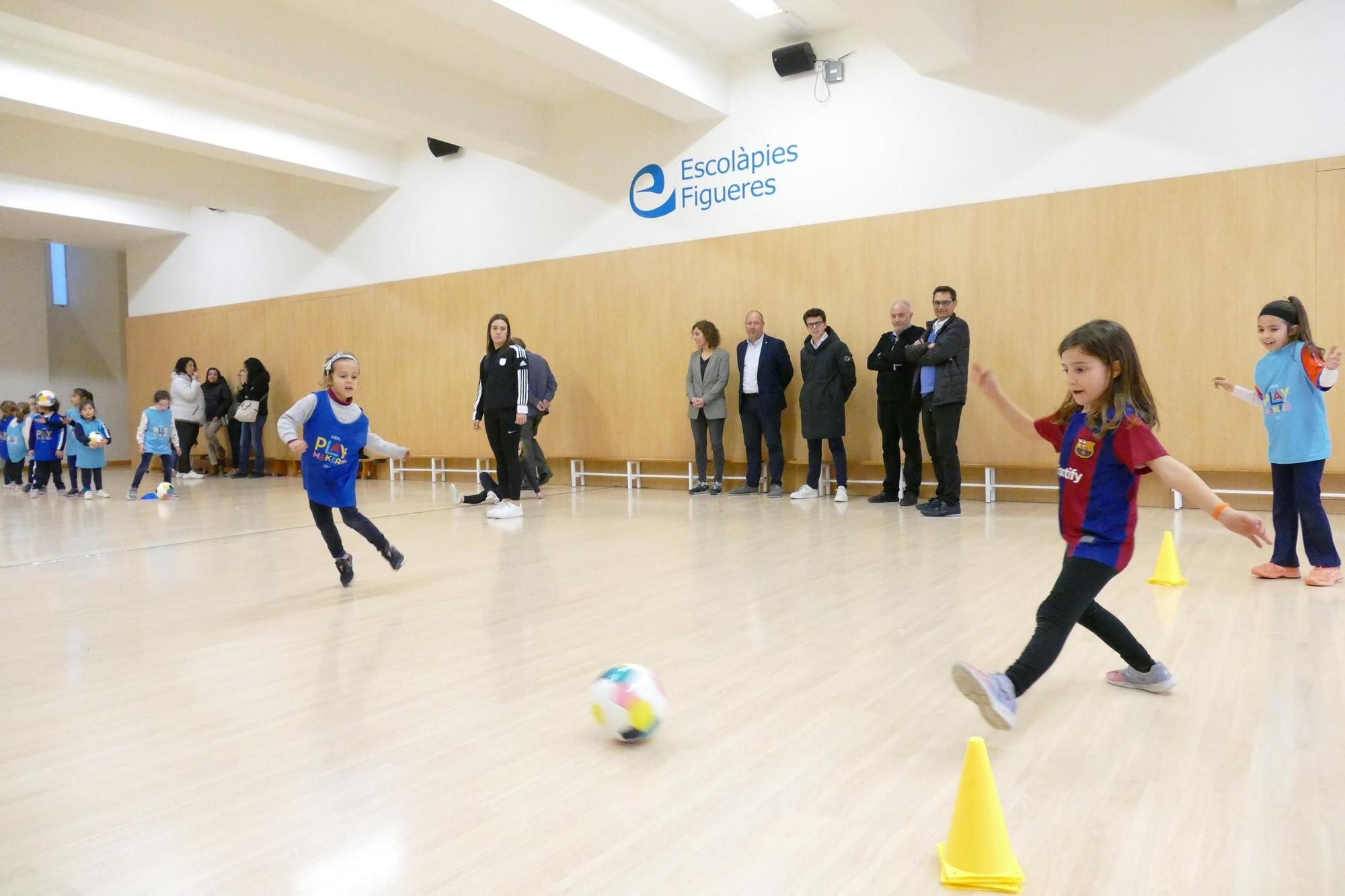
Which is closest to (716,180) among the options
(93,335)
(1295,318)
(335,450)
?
(335,450)

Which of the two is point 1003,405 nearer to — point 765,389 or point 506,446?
point 506,446

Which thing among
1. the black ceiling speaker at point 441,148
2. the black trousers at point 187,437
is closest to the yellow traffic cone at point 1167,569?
the black ceiling speaker at point 441,148

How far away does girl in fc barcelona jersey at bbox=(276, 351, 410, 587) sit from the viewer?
15.3 ft

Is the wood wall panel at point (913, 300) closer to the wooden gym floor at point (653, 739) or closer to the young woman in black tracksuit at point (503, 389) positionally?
A: the wooden gym floor at point (653, 739)

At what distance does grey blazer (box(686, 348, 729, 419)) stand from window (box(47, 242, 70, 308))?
14025 millimetres

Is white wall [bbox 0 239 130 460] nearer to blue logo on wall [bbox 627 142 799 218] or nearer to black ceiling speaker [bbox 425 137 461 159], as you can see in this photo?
black ceiling speaker [bbox 425 137 461 159]

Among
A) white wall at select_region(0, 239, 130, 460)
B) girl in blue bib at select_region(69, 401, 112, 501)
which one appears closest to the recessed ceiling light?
girl in blue bib at select_region(69, 401, 112, 501)

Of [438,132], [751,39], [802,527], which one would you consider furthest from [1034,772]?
[438,132]

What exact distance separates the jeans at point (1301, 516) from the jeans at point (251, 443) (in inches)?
501

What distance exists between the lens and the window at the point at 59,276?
16844 millimetres

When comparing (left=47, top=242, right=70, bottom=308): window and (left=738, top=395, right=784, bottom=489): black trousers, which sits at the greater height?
(left=47, top=242, right=70, bottom=308): window

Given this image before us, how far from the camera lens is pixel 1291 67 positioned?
22.0 feet

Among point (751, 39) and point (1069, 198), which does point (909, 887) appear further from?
point (751, 39)

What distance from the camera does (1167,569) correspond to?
4312mm
